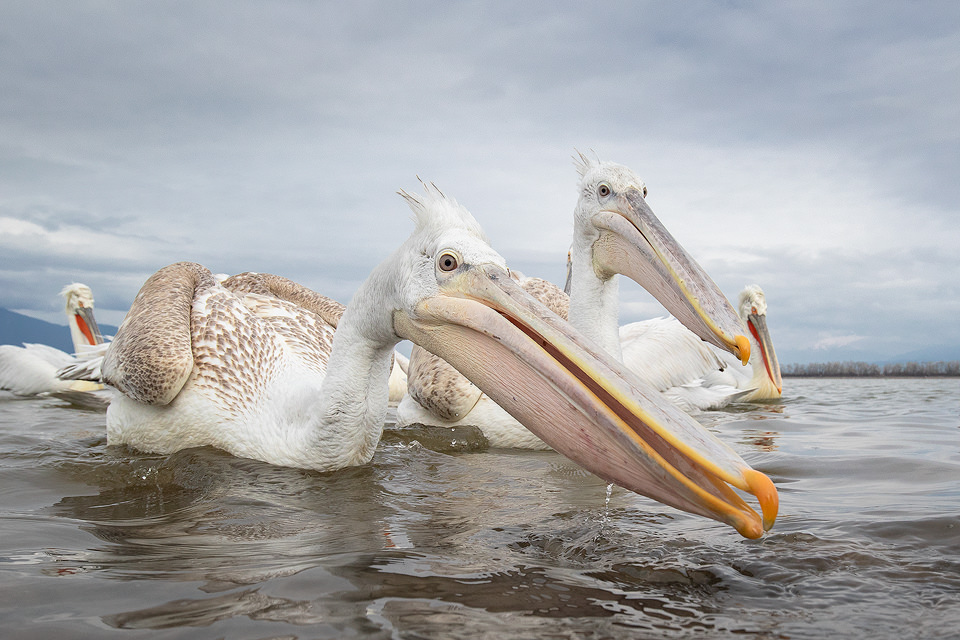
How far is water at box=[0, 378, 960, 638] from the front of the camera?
202 cm

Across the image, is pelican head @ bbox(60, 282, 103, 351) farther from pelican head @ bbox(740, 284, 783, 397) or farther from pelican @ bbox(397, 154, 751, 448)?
pelican head @ bbox(740, 284, 783, 397)

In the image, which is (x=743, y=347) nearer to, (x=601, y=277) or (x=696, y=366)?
(x=601, y=277)

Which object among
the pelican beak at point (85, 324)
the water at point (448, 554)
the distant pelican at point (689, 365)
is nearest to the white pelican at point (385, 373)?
the water at point (448, 554)

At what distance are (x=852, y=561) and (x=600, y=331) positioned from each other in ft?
10.9

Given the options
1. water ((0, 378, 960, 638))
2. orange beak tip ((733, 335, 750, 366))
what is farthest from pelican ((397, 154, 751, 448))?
water ((0, 378, 960, 638))

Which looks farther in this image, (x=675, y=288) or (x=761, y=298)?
(x=761, y=298)

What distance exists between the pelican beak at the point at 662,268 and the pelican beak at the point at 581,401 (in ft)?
5.36

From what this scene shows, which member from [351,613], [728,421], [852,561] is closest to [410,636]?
[351,613]

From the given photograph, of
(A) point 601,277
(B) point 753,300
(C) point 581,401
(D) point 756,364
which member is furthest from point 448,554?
(B) point 753,300

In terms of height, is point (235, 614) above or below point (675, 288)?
below

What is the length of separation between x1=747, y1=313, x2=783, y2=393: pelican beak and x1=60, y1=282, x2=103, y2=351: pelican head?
1109cm

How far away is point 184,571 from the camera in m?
2.52

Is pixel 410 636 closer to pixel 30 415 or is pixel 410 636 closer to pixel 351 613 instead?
pixel 351 613

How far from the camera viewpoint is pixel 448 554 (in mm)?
2660
